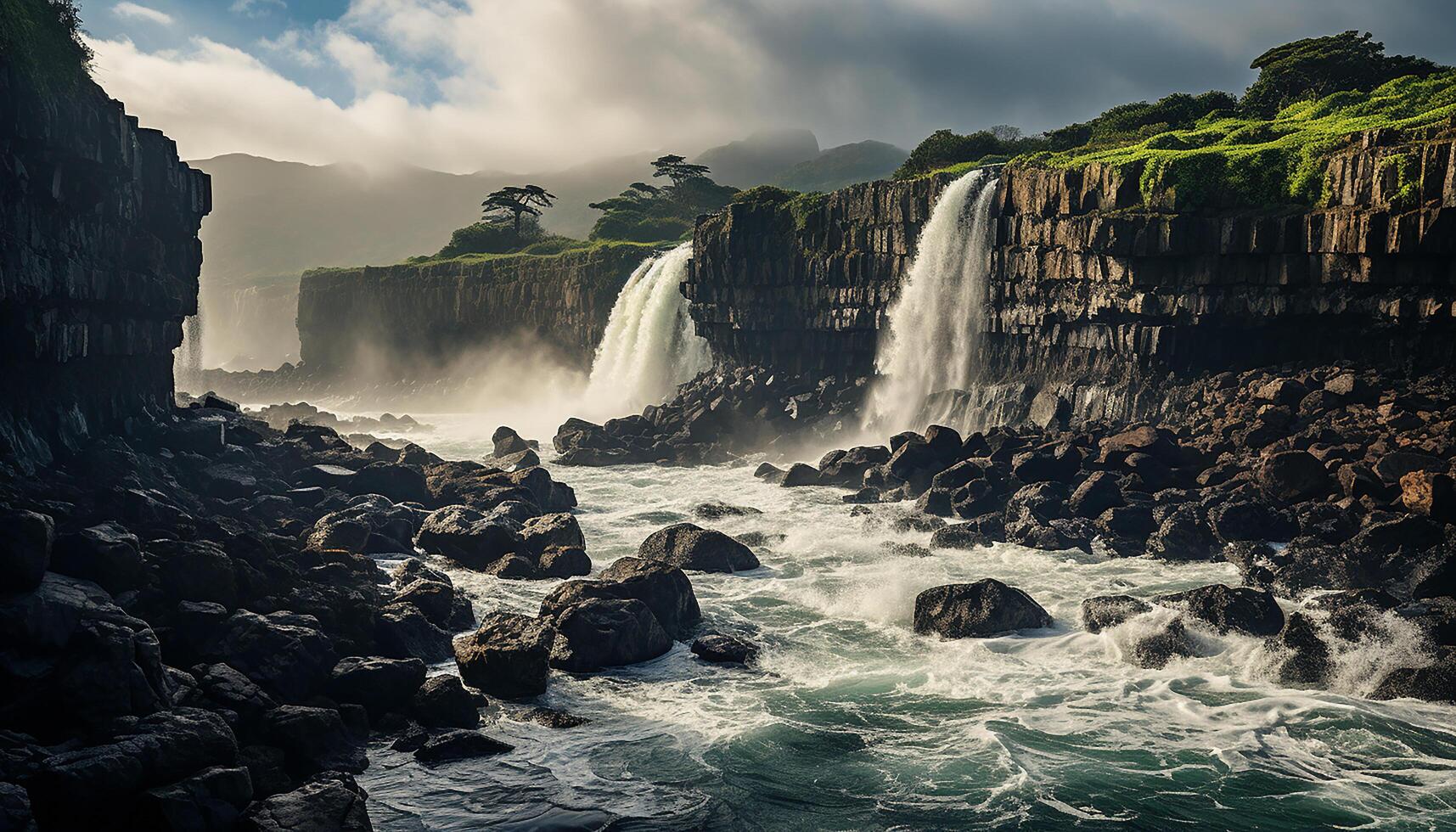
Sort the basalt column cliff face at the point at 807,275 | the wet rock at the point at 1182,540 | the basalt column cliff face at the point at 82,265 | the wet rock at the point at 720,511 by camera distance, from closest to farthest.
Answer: the basalt column cliff face at the point at 82,265, the wet rock at the point at 1182,540, the wet rock at the point at 720,511, the basalt column cliff face at the point at 807,275

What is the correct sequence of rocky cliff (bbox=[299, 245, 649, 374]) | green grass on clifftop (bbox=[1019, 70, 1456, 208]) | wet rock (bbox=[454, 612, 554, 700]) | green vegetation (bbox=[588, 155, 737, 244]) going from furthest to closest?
green vegetation (bbox=[588, 155, 737, 244]), rocky cliff (bbox=[299, 245, 649, 374]), green grass on clifftop (bbox=[1019, 70, 1456, 208]), wet rock (bbox=[454, 612, 554, 700])

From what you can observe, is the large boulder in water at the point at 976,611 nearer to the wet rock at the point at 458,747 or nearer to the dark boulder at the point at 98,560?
the wet rock at the point at 458,747

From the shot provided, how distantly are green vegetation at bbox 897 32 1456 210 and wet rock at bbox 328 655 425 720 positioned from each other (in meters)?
33.3

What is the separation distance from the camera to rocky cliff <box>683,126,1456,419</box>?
36344 millimetres

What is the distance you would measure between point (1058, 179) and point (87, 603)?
137 feet

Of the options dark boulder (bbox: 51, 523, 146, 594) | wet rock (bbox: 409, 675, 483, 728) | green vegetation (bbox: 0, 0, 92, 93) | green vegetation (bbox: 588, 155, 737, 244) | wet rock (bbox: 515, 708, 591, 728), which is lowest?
wet rock (bbox: 515, 708, 591, 728)

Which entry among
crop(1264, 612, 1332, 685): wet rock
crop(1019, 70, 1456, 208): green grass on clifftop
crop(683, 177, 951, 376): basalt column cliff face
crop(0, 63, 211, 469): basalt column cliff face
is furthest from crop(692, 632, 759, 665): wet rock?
crop(683, 177, 951, 376): basalt column cliff face

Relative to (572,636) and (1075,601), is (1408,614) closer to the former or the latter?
(1075,601)

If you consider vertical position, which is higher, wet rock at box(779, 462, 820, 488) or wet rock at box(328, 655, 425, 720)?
wet rock at box(779, 462, 820, 488)

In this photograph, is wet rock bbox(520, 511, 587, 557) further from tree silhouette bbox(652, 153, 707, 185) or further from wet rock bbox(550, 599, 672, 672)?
tree silhouette bbox(652, 153, 707, 185)

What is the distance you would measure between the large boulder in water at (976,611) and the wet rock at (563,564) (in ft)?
33.0

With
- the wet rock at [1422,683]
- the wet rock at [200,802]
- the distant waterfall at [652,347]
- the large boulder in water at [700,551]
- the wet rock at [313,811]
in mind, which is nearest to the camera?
the wet rock at [200,802]

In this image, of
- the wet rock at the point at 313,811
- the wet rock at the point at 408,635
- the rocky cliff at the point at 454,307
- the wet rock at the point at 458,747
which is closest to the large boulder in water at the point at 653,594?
the wet rock at the point at 408,635

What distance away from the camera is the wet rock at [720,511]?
41344 millimetres
